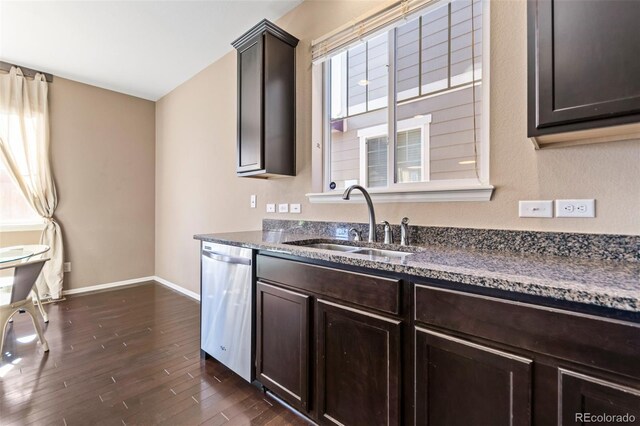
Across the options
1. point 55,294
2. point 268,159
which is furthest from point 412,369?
point 55,294

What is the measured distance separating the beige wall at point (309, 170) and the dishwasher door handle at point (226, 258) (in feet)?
2.45

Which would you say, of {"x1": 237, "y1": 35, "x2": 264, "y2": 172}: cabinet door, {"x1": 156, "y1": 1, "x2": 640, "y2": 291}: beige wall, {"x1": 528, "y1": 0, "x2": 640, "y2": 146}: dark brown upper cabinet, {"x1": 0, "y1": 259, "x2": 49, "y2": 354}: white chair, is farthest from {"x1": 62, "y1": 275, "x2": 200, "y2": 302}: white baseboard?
{"x1": 528, "y1": 0, "x2": 640, "y2": 146}: dark brown upper cabinet

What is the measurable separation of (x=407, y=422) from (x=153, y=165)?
4.92 metres

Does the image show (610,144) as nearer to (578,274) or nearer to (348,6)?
(578,274)

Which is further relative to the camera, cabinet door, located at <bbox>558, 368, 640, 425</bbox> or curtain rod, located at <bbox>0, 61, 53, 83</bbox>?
curtain rod, located at <bbox>0, 61, 53, 83</bbox>

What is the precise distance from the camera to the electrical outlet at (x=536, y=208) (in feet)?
4.54

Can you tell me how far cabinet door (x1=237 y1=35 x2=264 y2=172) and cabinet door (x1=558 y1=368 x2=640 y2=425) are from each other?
2.15m

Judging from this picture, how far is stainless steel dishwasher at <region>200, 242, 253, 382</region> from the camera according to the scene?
74.9 inches

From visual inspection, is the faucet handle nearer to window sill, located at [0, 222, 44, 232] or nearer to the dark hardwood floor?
the dark hardwood floor

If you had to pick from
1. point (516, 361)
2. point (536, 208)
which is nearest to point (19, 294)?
point (516, 361)

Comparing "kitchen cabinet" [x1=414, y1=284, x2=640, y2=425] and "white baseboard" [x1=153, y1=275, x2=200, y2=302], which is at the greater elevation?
"kitchen cabinet" [x1=414, y1=284, x2=640, y2=425]

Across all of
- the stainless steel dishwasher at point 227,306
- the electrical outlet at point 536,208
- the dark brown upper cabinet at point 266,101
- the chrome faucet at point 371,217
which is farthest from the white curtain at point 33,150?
the electrical outlet at point 536,208

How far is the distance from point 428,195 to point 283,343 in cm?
122

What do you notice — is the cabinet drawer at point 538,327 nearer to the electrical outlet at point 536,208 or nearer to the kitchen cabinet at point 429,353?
the kitchen cabinet at point 429,353
